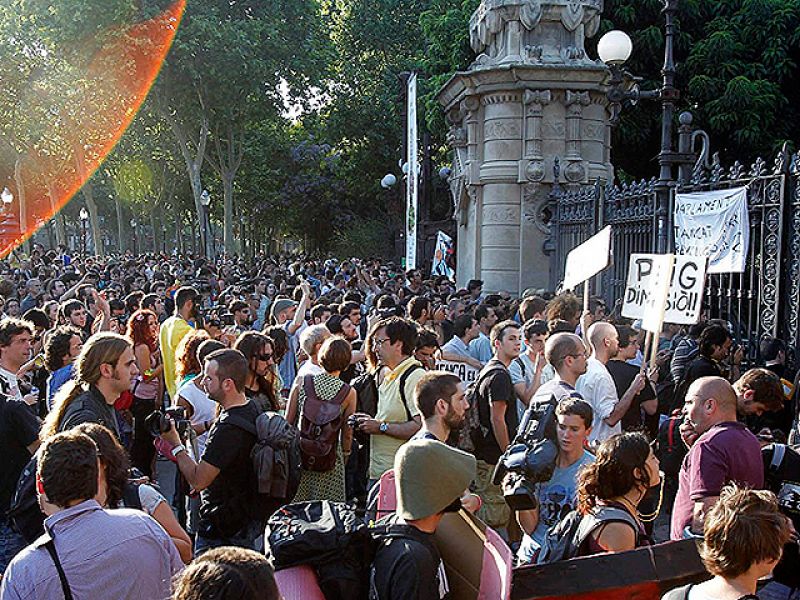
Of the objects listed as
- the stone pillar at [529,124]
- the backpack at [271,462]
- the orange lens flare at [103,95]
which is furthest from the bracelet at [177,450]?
the orange lens flare at [103,95]

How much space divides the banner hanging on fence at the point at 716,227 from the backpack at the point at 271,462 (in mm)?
6339

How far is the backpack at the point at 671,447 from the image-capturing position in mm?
5488

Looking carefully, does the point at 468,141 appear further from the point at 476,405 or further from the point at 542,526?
the point at 542,526

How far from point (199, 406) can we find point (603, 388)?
2.67 meters

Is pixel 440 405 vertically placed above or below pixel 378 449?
above

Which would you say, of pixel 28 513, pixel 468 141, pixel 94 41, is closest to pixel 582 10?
pixel 468 141

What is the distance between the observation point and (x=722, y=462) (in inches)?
167

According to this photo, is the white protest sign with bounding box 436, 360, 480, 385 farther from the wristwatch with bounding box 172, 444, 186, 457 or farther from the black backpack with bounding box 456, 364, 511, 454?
the wristwatch with bounding box 172, 444, 186, 457

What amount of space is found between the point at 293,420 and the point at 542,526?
86.8 inches

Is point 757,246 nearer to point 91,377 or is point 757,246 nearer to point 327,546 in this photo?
point 91,377

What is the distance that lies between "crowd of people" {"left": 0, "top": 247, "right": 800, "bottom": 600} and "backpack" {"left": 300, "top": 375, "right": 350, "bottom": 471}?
0.04ft

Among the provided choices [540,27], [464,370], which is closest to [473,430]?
[464,370]

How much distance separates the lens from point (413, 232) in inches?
765

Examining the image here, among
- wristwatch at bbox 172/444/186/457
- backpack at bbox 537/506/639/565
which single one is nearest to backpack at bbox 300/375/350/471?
wristwatch at bbox 172/444/186/457
